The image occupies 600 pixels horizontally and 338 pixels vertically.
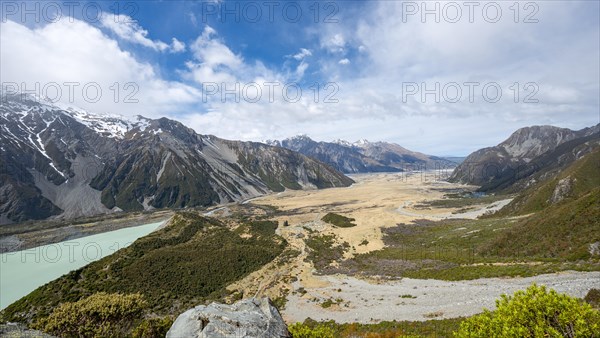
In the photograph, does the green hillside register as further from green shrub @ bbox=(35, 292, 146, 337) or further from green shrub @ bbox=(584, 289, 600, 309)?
green shrub @ bbox=(35, 292, 146, 337)

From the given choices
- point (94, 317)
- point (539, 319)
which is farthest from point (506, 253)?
point (94, 317)

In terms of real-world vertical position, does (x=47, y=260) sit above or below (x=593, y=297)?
below

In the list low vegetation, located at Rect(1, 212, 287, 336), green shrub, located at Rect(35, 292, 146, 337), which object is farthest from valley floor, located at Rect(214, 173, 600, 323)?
green shrub, located at Rect(35, 292, 146, 337)

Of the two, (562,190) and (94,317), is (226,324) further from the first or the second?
(562,190)

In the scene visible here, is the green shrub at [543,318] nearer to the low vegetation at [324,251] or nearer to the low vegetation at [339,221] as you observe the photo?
the low vegetation at [324,251]

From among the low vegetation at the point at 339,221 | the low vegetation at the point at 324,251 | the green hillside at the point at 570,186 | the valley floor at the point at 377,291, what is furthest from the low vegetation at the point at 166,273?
the green hillside at the point at 570,186
